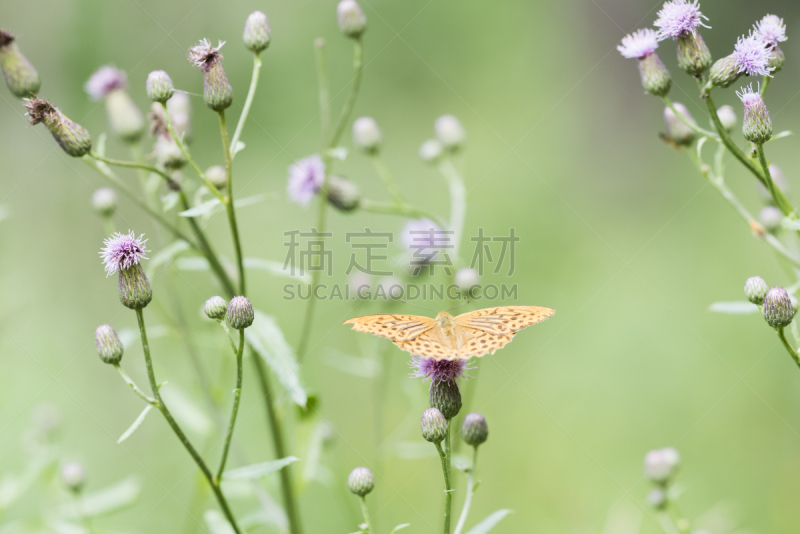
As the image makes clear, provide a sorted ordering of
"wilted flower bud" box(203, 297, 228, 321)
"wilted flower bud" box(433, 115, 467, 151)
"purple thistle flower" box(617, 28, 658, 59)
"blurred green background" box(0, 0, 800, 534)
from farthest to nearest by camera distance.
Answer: "blurred green background" box(0, 0, 800, 534), "wilted flower bud" box(433, 115, 467, 151), "purple thistle flower" box(617, 28, 658, 59), "wilted flower bud" box(203, 297, 228, 321)

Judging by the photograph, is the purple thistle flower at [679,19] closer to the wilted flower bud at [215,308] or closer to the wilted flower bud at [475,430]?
the wilted flower bud at [475,430]

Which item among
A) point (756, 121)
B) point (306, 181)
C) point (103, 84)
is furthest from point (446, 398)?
point (103, 84)

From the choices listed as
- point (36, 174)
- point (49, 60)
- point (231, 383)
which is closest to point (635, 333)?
point (231, 383)

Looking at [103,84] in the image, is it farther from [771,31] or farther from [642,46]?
[771,31]

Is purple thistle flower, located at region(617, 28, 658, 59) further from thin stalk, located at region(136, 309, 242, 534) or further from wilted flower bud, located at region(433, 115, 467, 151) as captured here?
thin stalk, located at region(136, 309, 242, 534)

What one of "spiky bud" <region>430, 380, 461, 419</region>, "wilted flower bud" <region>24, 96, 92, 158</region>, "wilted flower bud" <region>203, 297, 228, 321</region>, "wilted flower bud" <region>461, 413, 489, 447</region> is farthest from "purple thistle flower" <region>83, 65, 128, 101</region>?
"wilted flower bud" <region>461, 413, 489, 447</region>
